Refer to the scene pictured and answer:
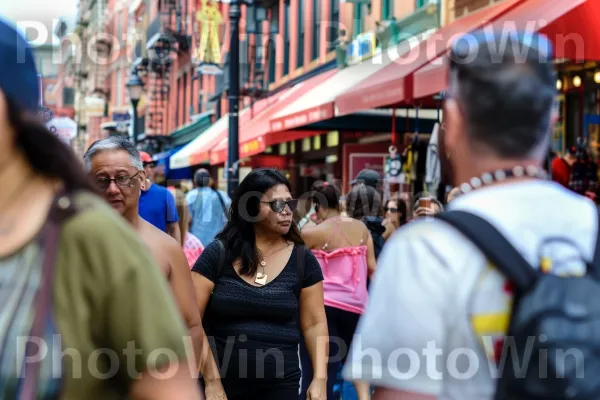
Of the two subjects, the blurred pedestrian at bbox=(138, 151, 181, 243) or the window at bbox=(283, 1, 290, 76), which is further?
the window at bbox=(283, 1, 290, 76)

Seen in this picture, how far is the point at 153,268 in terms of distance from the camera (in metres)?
2.18

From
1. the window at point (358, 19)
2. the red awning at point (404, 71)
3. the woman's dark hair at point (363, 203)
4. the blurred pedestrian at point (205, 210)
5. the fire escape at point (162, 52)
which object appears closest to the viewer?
the woman's dark hair at point (363, 203)

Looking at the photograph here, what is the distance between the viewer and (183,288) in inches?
192

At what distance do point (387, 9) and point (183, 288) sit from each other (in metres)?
→ 15.6

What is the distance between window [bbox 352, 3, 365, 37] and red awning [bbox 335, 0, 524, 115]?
658 centimetres

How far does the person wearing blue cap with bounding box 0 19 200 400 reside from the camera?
210 centimetres

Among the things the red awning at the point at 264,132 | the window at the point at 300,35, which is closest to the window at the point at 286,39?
the window at the point at 300,35

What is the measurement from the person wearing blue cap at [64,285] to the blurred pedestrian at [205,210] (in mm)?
10974

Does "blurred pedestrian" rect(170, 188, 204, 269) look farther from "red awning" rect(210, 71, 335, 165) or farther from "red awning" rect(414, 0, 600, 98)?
"red awning" rect(210, 71, 335, 165)

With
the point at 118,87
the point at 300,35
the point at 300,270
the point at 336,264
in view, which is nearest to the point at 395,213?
the point at 336,264

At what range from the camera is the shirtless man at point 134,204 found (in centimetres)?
485

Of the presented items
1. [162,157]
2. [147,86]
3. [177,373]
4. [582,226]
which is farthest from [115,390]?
[147,86]

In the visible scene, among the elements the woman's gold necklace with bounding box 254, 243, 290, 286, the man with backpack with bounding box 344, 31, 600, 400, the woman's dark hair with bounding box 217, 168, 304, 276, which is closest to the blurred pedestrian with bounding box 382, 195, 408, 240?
the woman's dark hair with bounding box 217, 168, 304, 276

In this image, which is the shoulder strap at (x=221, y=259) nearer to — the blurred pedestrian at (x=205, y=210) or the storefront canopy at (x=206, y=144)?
the blurred pedestrian at (x=205, y=210)
